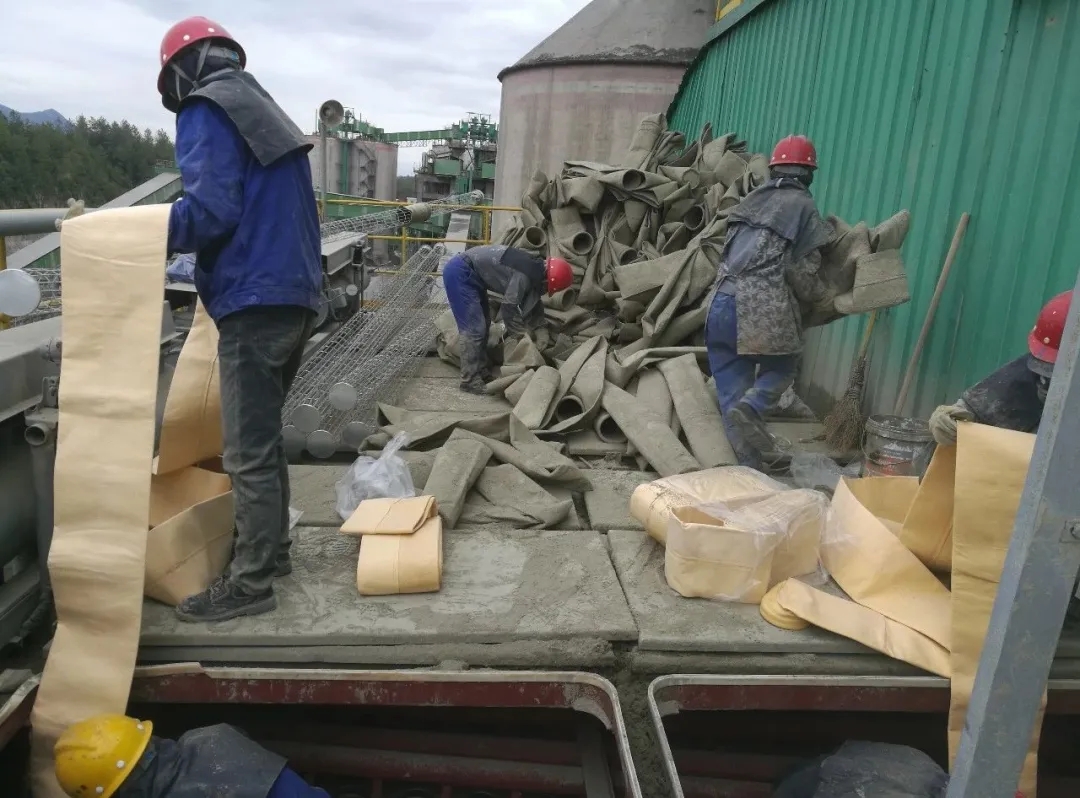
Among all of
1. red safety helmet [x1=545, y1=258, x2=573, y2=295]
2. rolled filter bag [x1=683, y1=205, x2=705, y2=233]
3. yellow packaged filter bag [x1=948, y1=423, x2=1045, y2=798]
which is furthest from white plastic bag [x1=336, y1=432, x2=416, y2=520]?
rolled filter bag [x1=683, y1=205, x2=705, y2=233]

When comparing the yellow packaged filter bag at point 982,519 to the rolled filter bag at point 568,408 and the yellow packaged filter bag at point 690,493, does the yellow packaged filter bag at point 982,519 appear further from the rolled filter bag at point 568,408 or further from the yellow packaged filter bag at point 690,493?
the rolled filter bag at point 568,408

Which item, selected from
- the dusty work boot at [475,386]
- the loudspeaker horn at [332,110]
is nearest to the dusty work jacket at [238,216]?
the dusty work boot at [475,386]

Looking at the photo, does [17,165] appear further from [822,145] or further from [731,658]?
[731,658]

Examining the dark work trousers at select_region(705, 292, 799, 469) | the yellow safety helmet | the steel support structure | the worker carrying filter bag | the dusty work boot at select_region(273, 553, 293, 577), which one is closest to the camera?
the steel support structure

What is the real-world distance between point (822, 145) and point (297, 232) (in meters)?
4.98

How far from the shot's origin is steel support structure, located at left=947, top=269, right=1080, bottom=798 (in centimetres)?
143

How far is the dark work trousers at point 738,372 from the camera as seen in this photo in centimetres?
425

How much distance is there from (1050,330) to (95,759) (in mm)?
3205

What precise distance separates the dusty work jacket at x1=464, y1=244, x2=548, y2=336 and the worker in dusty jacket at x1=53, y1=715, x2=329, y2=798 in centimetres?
448

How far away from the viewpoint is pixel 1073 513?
1.46 meters

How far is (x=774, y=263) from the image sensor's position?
4.11m

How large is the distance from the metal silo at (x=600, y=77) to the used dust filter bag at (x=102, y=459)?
1162 cm

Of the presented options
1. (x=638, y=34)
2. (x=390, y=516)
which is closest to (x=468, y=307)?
(x=390, y=516)

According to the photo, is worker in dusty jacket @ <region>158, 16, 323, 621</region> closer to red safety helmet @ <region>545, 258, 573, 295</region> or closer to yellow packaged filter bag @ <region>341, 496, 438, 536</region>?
yellow packaged filter bag @ <region>341, 496, 438, 536</region>
